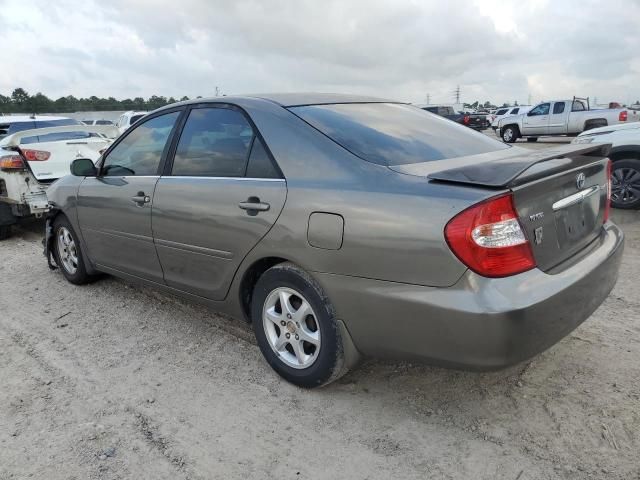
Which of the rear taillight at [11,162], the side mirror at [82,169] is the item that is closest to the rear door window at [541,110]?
the rear taillight at [11,162]

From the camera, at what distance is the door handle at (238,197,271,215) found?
9.29 feet

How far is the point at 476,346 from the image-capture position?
220cm

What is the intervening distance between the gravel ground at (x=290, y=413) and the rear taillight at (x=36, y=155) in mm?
3793

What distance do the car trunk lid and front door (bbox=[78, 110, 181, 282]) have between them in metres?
1.97

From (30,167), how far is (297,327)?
18.3 feet

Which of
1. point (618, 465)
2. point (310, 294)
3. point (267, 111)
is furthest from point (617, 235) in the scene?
point (267, 111)

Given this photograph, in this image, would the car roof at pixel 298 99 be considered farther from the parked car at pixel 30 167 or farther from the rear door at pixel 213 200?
the parked car at pixel 30 167

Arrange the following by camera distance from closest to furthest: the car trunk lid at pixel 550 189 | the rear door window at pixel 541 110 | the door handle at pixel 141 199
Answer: the car trunk lid at pixel 550 189
the door handle at pixel 141 199
the rear door window at pixel 541 110

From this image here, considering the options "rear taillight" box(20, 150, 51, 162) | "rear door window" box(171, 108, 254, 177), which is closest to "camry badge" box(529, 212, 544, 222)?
"rear door window" box(171, 108, 254, 177)

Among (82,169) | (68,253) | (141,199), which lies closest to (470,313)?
(141,199)

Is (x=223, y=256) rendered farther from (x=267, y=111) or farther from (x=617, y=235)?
(x=617, y=235)

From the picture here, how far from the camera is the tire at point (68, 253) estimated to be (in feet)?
15.4

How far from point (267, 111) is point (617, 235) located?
217cm

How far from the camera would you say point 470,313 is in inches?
84.7
